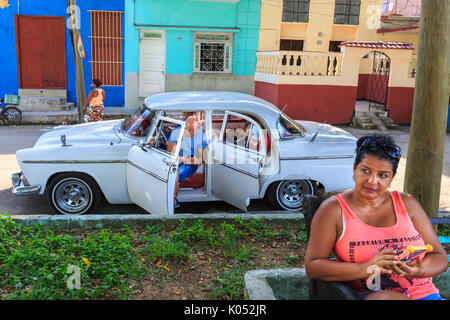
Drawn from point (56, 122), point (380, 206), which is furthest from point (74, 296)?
point (56, 122)

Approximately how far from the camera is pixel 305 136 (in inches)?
266

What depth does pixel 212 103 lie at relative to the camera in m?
6.29

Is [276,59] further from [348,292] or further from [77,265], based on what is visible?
[348,292]

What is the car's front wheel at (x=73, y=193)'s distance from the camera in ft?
20.3

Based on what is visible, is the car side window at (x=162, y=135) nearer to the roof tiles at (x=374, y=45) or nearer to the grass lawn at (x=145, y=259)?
the grass lawn at (x=145, y=259)

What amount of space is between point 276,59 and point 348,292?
13.9 meters

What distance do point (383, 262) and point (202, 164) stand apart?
14.1 ft

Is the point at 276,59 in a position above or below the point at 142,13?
below

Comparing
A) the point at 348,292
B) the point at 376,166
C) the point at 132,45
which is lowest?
the point at 348,292

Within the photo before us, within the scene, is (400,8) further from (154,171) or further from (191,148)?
(154,171)

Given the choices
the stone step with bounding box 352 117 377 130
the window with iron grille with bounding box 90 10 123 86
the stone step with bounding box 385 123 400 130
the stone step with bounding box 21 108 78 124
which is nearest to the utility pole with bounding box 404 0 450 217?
the stone step with bounding box 352 117 377 130

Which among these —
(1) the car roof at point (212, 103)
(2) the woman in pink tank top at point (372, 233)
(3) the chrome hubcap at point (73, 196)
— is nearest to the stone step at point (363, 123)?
(1) the car roof at point (212, 103)

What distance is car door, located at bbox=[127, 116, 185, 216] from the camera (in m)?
5.28

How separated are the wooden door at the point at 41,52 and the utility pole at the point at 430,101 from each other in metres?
15.2
